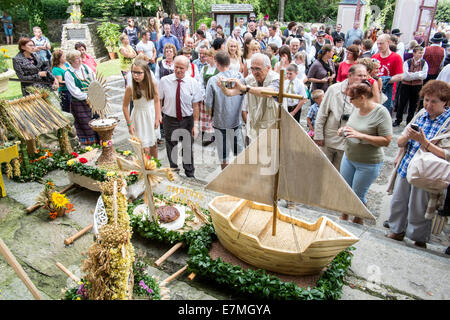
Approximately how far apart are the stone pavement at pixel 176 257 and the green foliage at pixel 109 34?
16.4 metres

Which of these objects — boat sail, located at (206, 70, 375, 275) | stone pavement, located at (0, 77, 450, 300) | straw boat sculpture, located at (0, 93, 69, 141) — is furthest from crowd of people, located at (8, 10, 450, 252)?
straw boat sculpture, located at (0, 93, 69, 141)

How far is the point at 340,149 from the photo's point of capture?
17.5 ft

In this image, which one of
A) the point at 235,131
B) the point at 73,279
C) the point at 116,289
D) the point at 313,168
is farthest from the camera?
the point at 235,131

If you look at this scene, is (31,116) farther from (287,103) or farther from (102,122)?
(287,103)

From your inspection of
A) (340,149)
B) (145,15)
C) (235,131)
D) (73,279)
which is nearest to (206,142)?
(235,131)

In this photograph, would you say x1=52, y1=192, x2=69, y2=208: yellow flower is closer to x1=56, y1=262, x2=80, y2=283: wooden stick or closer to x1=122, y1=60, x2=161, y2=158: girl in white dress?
x1=56, y1=262, x2=80, y2=283: wooden stick

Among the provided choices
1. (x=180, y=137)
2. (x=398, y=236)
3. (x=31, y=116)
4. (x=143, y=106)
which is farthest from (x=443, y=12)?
(x=31, y=116)

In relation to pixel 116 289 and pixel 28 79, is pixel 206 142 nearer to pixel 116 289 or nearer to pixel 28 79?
pixel 28 79

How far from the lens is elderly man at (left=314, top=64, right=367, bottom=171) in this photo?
16.7 feet

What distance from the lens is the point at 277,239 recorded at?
→ 3639 mm

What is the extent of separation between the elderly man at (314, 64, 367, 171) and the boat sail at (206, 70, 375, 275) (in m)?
1.98

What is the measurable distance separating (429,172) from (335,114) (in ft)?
5.39

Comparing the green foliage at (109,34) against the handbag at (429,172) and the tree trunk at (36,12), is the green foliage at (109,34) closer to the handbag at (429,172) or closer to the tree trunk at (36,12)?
the tree trunk at (36,12)
